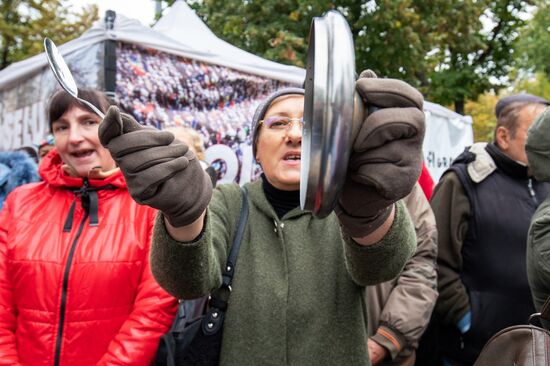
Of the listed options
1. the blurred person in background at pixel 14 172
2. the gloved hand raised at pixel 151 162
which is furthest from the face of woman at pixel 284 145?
the blurred person in background at pixel 14 172

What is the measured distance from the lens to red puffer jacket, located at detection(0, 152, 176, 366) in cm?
192

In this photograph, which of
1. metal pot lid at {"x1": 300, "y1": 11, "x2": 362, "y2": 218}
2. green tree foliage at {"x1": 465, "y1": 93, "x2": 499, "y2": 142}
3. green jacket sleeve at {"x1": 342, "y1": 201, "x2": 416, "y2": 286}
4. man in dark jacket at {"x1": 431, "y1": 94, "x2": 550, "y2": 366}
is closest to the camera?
metal pot lid at {"x1": 300, "y1": 11, "x2": 362, "y2": 218}

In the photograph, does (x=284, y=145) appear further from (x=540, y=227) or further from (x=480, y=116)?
(x=480, y=116)

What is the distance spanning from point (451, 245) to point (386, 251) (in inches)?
65.2

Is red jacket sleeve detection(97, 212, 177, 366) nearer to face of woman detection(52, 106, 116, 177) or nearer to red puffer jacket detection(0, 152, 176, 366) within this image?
red puffer jacket detection(0, 152, 176, 366)

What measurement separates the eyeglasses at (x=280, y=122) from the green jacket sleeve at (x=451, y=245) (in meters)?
1.41

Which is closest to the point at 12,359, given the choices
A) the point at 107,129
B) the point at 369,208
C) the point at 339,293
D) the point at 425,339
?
the point at 339,293

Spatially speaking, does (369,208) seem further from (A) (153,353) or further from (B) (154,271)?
(A) (153,353)

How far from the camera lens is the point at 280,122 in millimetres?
1668

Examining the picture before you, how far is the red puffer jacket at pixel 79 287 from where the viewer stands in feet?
6.31

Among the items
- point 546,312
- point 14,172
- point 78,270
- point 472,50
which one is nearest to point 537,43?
point 472,50

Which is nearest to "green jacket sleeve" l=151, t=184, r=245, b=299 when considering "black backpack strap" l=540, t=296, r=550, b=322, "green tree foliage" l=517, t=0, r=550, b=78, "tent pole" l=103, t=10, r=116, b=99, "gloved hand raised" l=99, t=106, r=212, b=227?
"gloved hand raised" l=99, t=106, r=212, b=227

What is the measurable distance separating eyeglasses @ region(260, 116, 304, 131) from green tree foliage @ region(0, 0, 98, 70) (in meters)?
9.27

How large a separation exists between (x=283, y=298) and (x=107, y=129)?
793 millimetres
